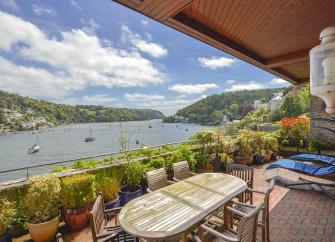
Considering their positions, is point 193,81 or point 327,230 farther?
point 193,81

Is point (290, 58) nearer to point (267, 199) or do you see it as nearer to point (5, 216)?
point (267, 199)

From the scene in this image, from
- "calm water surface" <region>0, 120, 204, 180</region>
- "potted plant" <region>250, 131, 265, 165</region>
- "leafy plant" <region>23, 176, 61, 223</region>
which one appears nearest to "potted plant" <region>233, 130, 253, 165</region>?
"potted plant" <region>250, 131, 265, 165</region>

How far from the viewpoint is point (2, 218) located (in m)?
2.57

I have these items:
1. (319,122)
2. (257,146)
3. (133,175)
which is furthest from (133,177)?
(319,122)

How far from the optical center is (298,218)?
3.38m

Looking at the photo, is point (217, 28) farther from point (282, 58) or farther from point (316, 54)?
point (282, 58)

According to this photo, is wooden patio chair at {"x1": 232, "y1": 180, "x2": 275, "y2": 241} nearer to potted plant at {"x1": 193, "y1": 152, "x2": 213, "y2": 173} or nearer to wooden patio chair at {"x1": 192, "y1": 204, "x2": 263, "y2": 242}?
wooden patio chair at {"x1": 192, "y1": 204, "x2": 263, "y2": 242}

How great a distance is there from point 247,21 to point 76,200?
141 inches

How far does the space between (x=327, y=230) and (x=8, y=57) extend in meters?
28.4

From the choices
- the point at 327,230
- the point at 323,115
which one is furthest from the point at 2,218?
the point at 323,115

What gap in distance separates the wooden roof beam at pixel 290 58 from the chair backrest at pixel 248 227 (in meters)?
2.55

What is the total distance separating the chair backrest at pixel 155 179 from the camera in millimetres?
3106

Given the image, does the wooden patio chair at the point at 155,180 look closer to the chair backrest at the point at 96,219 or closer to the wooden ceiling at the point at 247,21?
the chair backrest at the point at 96,219

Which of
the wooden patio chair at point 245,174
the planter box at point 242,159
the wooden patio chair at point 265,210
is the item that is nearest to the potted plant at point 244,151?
the planter box at point 242,159
